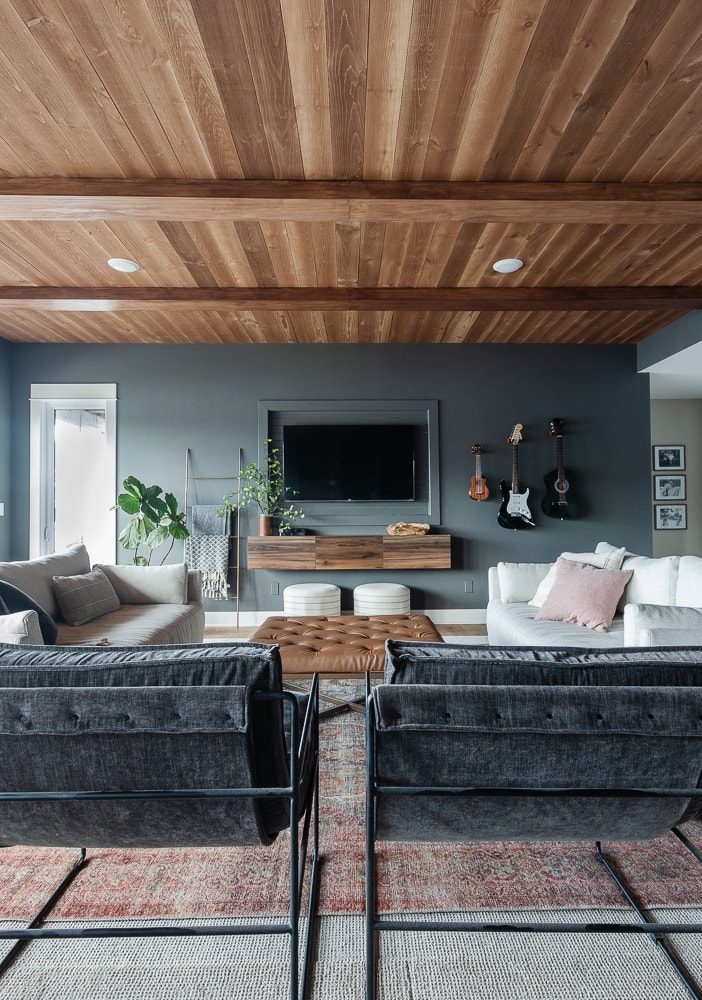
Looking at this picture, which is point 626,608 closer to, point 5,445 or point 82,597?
point 82,597

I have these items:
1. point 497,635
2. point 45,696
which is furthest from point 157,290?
point 45,696

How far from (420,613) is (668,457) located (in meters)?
3.90

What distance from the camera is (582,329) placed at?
5.08 meters

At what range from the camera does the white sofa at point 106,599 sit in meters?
3.00

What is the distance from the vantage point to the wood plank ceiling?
1.85 meters

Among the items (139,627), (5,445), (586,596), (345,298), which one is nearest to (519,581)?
(586,596)

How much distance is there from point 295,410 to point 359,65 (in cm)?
362

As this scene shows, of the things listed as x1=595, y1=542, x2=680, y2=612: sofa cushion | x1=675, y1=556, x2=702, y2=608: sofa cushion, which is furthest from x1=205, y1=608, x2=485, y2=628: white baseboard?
x1=675, y1=556, x2=702, y2=608: sofa cushion

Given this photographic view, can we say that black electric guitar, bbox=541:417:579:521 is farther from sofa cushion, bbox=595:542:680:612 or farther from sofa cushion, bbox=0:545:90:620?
sofa cushion, bbox=0:545:90:620

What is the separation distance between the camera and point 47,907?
1534mm

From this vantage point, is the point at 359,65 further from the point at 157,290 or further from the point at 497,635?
the point at 497,635

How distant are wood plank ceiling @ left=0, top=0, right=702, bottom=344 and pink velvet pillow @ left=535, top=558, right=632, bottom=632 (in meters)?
1.88

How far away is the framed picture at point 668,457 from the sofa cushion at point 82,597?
6.29 meters

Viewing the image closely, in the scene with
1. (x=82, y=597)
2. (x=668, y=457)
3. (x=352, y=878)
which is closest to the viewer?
(x=352, y=878)
